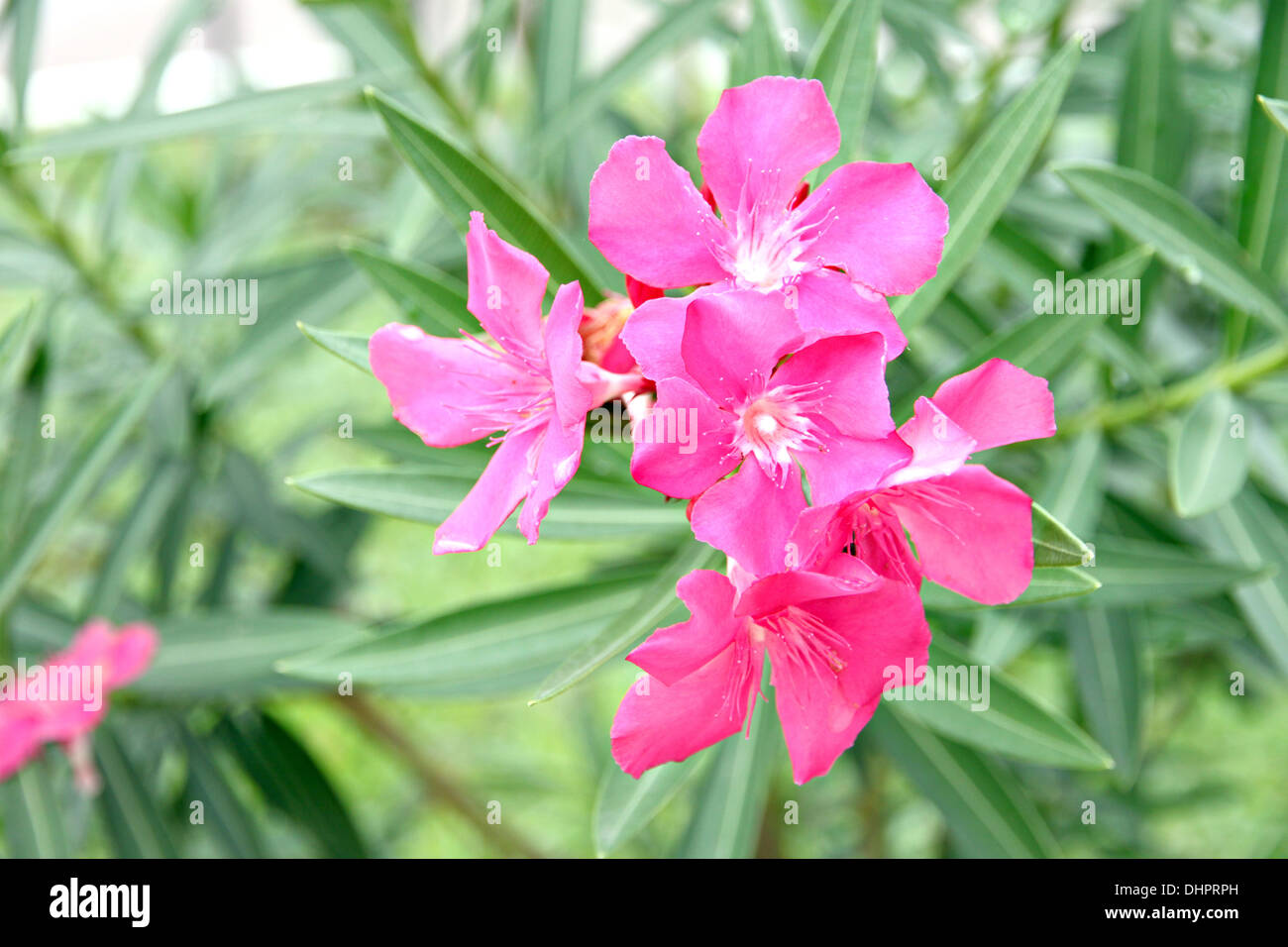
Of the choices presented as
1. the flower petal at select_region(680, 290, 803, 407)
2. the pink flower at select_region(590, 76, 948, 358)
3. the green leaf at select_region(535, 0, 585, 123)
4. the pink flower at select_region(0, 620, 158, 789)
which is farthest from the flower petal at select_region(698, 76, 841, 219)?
the pink flower at select_region(0, 620, 158, 789)

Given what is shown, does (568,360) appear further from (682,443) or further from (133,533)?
(133,533)

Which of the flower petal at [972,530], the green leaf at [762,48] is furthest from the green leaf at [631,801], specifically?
the green leaf at [762,48]

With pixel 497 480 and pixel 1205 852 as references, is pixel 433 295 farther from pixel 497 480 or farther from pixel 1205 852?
pixel 1205 852

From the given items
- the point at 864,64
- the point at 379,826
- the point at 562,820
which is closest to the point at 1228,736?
the point at 562,820

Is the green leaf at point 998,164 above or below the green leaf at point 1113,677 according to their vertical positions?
above

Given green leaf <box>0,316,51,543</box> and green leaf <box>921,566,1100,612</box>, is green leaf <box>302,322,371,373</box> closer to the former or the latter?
green leaf <box>921,566,1100,612</box>

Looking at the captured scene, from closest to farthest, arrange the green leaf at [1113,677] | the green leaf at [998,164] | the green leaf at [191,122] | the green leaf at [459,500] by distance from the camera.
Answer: the green leaf at [998,164], the green leaf at [459,500], the green leaf at [191,122], the green leaf at [1113,677]

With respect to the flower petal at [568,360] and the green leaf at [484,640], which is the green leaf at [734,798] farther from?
the flower petal at [568,360]

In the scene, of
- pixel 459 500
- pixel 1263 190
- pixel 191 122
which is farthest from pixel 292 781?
pixel 1263 190
